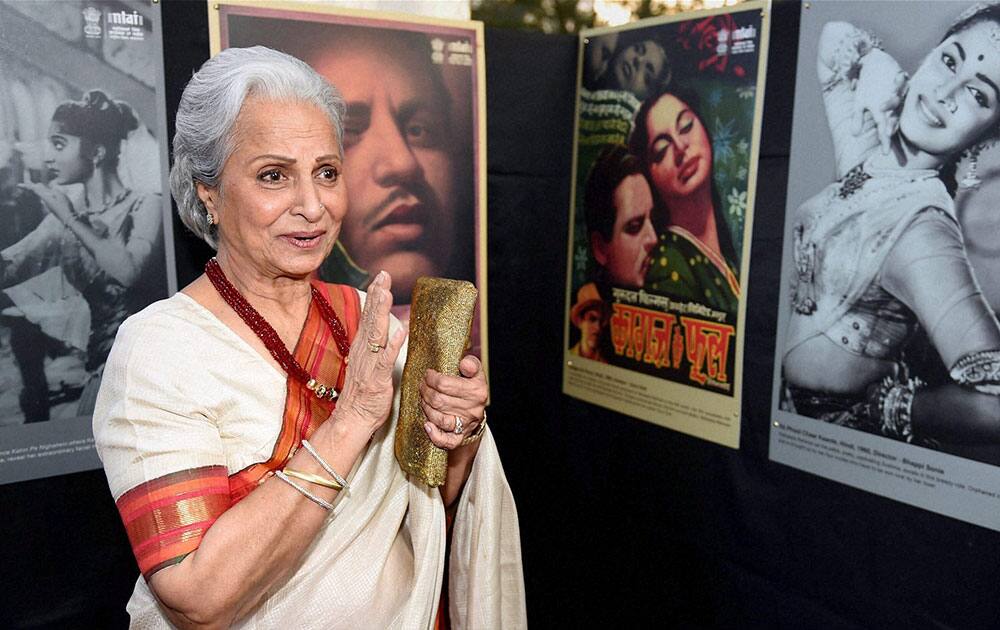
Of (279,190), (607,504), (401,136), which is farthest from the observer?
(607,504)

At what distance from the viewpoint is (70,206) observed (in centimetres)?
214

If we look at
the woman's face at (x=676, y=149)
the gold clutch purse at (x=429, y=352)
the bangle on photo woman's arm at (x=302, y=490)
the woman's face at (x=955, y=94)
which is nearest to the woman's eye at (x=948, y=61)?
the woman's face at (x=955, y=94)

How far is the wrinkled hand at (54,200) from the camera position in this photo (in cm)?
209

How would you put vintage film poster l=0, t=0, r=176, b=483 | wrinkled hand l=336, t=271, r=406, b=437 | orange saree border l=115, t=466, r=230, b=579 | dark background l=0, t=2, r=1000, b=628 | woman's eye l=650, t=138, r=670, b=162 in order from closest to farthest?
orange saree border l=115, t=466, r=230, b=579, wrinkled hand l=336, t=271, r=406, b=437, vintage film poster l=0, t=0, r=176, b=483, dark background l=0, t=2, r=1000, b=628, woman's eye l=650, t=138, r=670, b=162

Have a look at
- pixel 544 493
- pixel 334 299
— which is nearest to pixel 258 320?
pixel 334 299

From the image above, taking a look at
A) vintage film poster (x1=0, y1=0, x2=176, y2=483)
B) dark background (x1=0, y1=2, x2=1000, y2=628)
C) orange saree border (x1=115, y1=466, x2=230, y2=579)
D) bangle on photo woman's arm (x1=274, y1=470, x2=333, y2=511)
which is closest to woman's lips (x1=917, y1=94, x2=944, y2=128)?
dark background (x1=0, y1=2, x2=1000, y2=628)

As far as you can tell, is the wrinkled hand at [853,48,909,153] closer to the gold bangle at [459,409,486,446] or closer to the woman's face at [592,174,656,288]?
the woman's face at [592,174,656,288]

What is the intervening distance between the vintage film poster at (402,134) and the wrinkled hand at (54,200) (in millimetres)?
693

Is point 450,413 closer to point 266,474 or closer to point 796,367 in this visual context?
point 266,474

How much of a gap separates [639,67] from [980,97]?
3.75 ft

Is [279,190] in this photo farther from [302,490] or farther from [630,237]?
[630,237]

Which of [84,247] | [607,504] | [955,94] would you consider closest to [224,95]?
[84,247]

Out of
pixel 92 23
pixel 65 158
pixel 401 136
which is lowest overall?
pixel 65 158

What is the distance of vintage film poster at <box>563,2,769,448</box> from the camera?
252 centimetres
